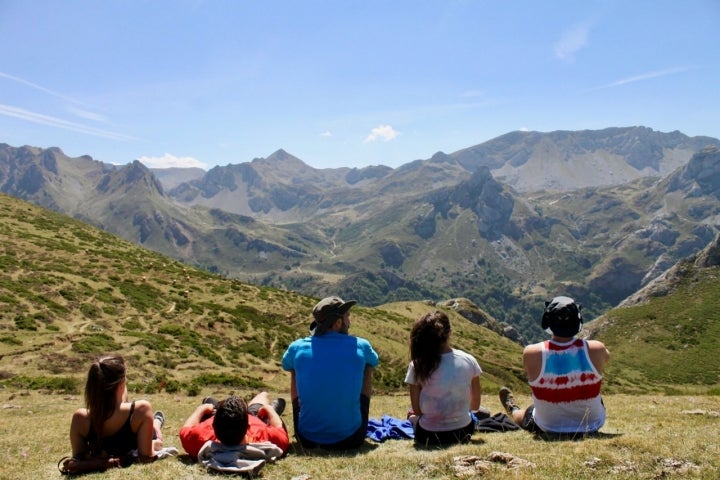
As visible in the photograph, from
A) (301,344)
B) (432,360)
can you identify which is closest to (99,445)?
(301,344)

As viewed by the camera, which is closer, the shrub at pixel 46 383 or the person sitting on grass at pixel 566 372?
the person sitting on grass at pixel 566 372

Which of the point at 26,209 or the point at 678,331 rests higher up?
the point at 26,209

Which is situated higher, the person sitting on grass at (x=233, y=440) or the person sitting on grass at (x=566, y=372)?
the person sitting on grass at (x=566, y=372)

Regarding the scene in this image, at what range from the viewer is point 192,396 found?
25641 mm

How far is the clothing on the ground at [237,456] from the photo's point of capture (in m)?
8.84

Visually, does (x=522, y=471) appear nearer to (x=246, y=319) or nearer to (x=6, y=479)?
(x=6, y=479)

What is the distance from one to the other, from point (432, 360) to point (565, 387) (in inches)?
125

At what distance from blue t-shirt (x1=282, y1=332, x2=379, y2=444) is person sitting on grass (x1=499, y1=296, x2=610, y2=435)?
3.93 meters

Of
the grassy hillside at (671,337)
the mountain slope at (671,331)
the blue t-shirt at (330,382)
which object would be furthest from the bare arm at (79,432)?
the mountain slope at (671,331)

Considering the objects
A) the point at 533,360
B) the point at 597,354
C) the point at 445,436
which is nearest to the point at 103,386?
the point at 445,436

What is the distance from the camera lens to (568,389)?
1071cm

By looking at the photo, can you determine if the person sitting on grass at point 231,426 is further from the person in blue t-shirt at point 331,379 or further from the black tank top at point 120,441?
the black tank top at point 120,441

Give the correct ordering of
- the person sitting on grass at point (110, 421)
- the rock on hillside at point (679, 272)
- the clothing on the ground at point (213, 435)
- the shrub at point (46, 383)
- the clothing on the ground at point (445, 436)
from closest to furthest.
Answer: the person sitting on grass at point (110, 421) < the clothing on the ground at point (213, 435) < the clothing on the ground at point (445, 436) < the shrub at point (46, 383) < the rock on hillside at point (679, 272)

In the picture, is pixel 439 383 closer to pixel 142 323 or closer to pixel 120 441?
pixel 120 441
